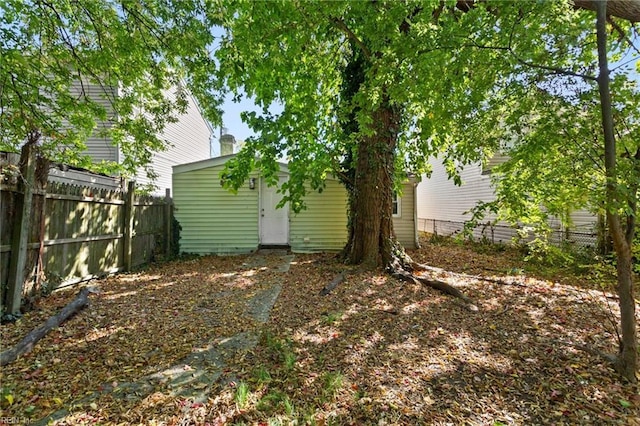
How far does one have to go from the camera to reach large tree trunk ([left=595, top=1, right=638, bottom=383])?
7.73ft

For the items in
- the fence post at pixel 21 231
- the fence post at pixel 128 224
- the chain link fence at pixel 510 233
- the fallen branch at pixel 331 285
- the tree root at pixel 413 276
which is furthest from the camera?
the chain link fence at pixel 510 233

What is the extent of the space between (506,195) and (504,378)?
182 cm

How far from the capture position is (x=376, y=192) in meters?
6.37

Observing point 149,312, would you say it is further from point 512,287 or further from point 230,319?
point 512,287

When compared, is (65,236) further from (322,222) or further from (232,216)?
(322,222)

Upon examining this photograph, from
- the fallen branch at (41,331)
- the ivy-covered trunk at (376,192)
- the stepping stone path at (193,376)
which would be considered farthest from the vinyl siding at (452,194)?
the fallen branch at (41,331)

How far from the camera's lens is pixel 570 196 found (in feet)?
9.07

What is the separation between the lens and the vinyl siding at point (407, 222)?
9914 millimetres

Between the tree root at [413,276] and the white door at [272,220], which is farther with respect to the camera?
the white door at [272,220]

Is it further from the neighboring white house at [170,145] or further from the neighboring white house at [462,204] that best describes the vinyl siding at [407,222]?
the neighboring white house at [170,145]

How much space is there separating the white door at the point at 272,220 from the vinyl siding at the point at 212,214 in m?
0.21

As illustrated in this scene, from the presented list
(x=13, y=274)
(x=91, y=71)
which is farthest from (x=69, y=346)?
(x=91, y=71)

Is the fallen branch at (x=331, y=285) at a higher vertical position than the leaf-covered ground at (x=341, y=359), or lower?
higher

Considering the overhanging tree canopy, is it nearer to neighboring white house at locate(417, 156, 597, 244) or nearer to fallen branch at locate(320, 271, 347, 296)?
fallen branch at locate(320, 271, 347, 296)
